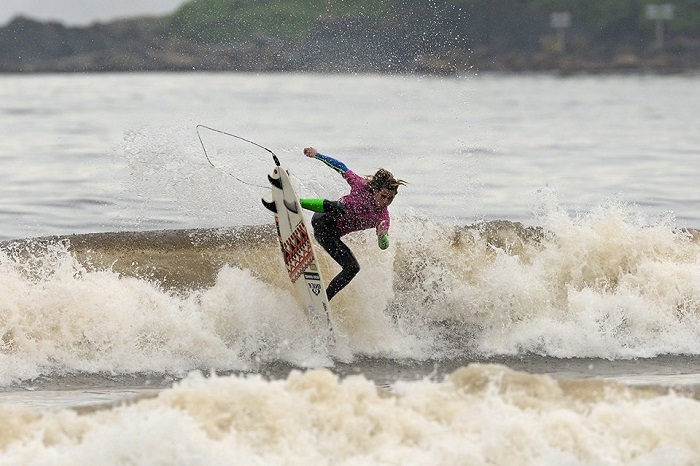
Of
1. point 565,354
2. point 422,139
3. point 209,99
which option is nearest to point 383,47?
point 209,99

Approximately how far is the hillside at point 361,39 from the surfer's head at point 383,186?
9213cm

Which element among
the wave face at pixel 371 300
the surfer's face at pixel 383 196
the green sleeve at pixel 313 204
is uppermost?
the surfer's face at pixel 383 196

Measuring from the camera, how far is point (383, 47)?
108m

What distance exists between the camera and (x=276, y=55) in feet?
363

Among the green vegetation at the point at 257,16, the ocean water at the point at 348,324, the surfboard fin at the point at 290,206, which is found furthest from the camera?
the green vegetation at the point at 257,16

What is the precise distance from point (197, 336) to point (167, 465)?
427 centimetres

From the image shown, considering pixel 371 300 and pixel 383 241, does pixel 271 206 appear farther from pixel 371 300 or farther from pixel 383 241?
pixel 371 300

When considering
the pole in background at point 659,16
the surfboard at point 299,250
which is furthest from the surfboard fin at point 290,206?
the pole in background at point 659,16

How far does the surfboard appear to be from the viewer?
37.1ft

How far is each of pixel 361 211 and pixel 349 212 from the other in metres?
0.11

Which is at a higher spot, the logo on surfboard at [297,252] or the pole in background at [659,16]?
the logo on surfboard at [297,252]

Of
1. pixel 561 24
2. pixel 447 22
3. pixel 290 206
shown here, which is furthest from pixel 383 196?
pixel 447 22

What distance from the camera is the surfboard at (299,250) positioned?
11297mm

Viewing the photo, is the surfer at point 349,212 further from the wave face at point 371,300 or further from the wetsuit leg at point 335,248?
the wave face at point 371,300
